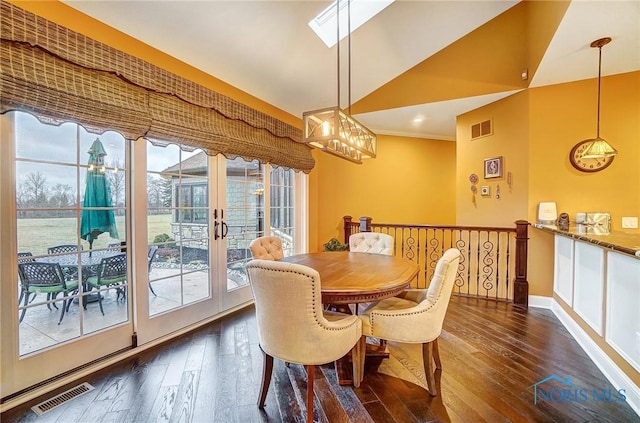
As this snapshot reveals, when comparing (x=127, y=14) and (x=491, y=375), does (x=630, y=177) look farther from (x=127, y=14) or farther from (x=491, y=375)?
(x=127, y=14)

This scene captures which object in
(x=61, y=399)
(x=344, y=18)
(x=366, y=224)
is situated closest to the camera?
(x=61, y=399)

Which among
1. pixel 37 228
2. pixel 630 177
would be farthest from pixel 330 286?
pixel 630 177

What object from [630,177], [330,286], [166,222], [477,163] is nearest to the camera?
[330,286]

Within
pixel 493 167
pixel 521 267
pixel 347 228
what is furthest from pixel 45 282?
pixel 493 167

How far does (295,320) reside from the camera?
5.13 ft

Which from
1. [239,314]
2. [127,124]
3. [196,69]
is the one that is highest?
[196,69]

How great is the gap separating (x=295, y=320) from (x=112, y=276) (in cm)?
176

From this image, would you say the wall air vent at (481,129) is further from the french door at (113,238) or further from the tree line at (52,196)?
the tree line at (52,196)

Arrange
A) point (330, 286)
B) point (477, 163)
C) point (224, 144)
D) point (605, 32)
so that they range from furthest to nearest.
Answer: point (477, 163) → point (224, 144) → point (605, 32) → point (330, 286)

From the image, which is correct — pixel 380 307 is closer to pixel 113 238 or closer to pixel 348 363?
pixel 348 363

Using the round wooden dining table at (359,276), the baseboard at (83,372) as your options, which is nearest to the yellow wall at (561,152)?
the round wooden dining table at (359,276)

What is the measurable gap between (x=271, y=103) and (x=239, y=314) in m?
2.68

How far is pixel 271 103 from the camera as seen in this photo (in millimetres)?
3854

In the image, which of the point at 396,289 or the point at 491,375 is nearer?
the point at 396,289
